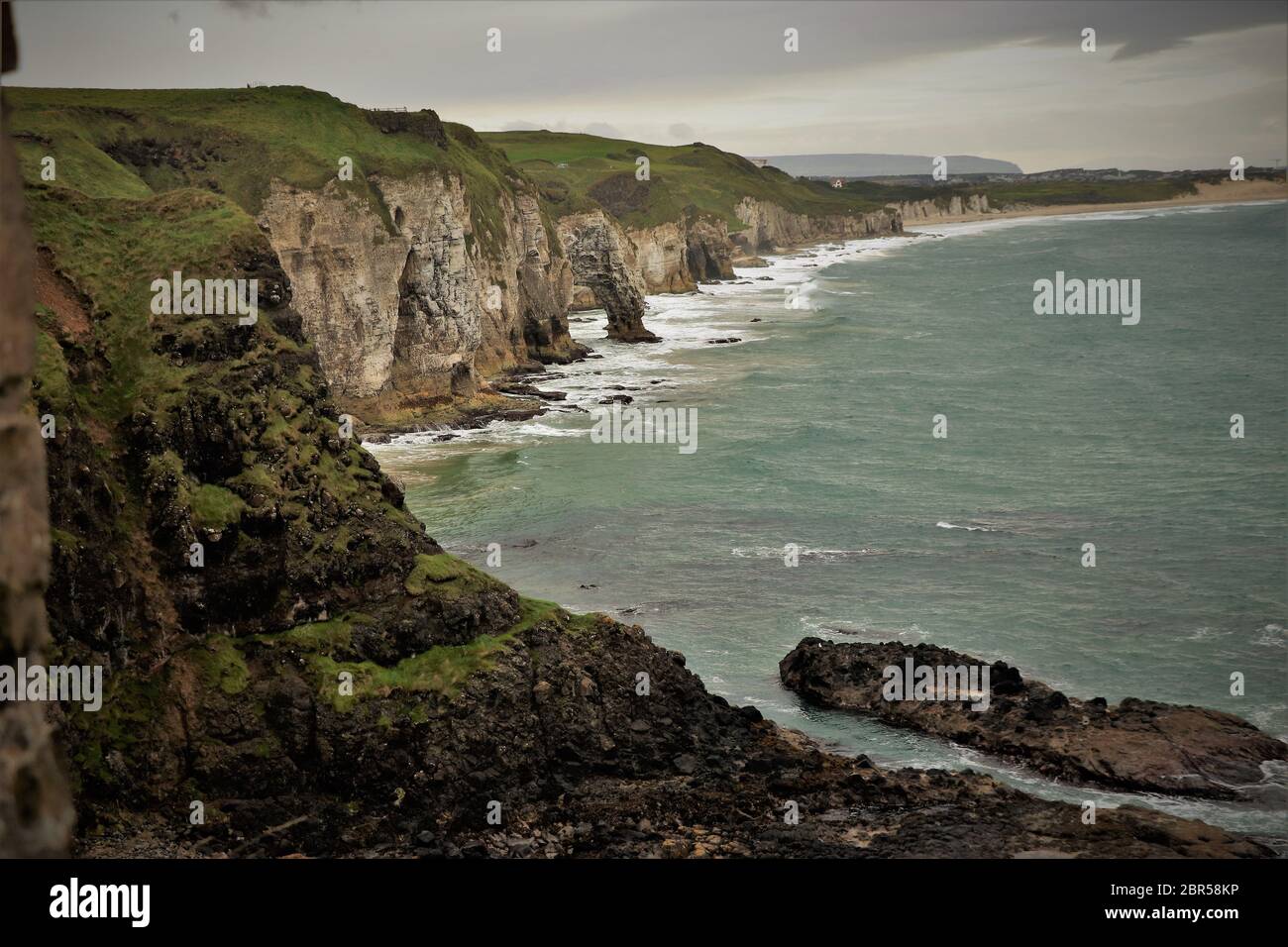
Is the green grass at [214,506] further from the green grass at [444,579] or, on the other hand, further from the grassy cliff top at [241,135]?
the grassy cliff top at [241,135]

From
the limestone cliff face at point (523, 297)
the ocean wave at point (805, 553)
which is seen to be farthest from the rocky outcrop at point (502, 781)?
the limestone cliff face at point (523, 297)

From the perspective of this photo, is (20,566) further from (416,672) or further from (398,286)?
(398,286)

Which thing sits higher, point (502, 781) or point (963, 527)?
point (963, 527)

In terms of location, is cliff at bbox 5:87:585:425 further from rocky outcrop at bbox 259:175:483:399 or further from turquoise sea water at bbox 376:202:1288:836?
turquoise sea water at bbox 376:202:1288:836

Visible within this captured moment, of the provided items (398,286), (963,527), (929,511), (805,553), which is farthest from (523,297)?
(805,553)
